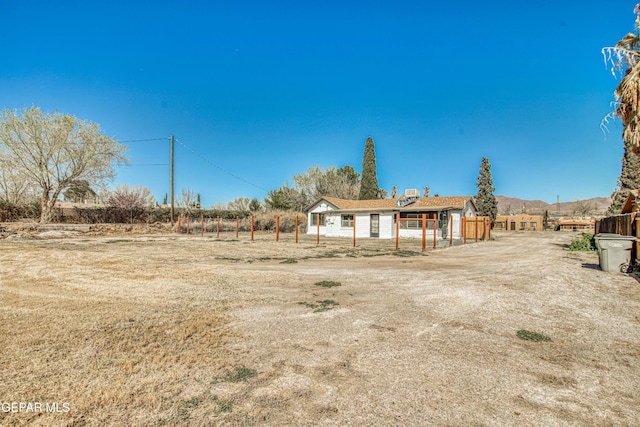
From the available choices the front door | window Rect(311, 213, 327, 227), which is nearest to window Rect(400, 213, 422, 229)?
the front door

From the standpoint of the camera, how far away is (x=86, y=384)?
7.70 ft

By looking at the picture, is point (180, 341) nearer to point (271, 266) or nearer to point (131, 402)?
point (131, 402)

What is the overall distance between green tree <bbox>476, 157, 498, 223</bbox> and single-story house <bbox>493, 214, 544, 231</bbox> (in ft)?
11.9

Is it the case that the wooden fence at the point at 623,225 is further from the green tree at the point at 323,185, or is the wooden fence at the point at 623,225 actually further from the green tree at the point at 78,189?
the green tree at the point at 78,189

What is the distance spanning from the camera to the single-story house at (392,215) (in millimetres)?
22859

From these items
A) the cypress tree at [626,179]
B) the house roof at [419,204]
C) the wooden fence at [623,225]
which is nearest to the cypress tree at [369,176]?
the house roof at [419,204]

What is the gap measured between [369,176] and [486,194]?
16904 millimetres

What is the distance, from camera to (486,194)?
1661 inches

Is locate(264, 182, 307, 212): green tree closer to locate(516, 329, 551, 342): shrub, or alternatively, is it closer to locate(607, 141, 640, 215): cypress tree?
locate(607, 141, 640, 215): cypress tree

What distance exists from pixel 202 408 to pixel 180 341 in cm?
130

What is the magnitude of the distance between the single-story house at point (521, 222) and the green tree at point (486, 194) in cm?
362

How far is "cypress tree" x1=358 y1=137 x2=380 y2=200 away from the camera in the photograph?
37906 millimetres

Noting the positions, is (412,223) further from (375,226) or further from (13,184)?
(13,184)

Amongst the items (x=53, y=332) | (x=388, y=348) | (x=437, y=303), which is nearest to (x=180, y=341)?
(x=53, y=332)
